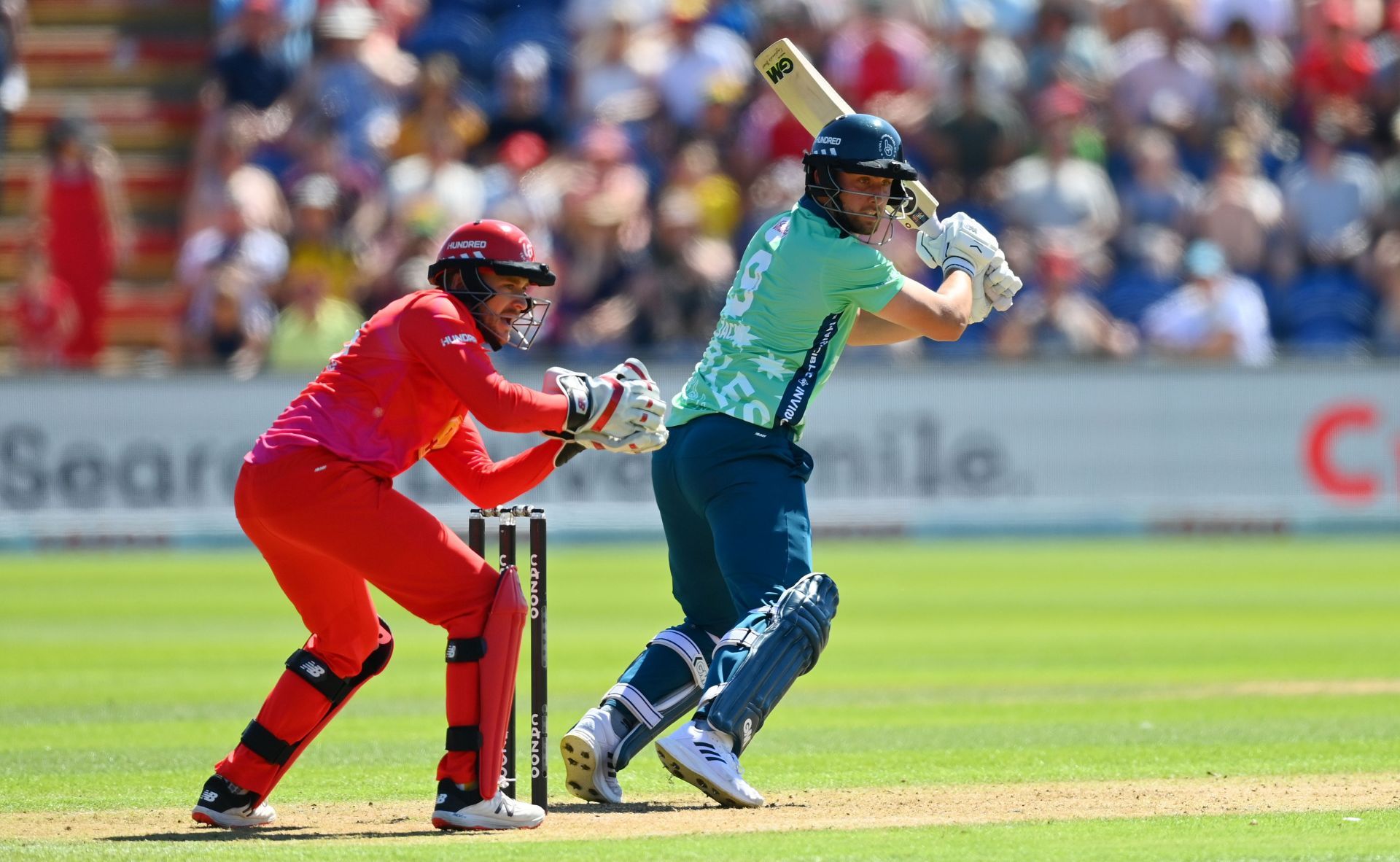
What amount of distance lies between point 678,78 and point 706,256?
8.73ft

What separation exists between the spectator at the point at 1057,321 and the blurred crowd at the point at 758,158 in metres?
0.03

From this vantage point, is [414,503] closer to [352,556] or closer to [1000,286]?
[352,556]

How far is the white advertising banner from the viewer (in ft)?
62.5

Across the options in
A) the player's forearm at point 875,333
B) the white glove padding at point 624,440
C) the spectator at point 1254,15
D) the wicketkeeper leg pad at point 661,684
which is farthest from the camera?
the spectator at point 1254,15

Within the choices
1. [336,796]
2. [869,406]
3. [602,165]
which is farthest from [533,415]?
[602,165]

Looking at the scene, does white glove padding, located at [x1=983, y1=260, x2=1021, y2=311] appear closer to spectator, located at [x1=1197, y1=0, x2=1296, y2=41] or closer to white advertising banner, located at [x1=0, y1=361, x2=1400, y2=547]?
white advertising banner, located at [x1=0, y1=361, x2=1400, y2=547]

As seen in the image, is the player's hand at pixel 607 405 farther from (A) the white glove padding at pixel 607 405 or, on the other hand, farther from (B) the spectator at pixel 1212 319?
(B) the spectator at pixel 1212 319

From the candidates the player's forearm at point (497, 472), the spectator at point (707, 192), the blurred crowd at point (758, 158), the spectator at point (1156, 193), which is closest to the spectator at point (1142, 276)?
the blurred crowd at point (758, 158)

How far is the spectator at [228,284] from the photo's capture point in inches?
777

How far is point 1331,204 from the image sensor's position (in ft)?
68.5

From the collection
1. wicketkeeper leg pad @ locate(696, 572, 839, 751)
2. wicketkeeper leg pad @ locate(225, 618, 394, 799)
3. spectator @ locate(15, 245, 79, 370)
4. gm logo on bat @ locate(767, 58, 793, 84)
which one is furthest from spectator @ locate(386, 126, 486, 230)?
wicketkeeper leg pad @ locate(696, 572, 839, 751)

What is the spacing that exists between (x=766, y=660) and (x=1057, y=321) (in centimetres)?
1372

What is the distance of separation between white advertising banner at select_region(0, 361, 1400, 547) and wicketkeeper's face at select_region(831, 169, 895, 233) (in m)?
11.7

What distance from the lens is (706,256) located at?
797 inches
